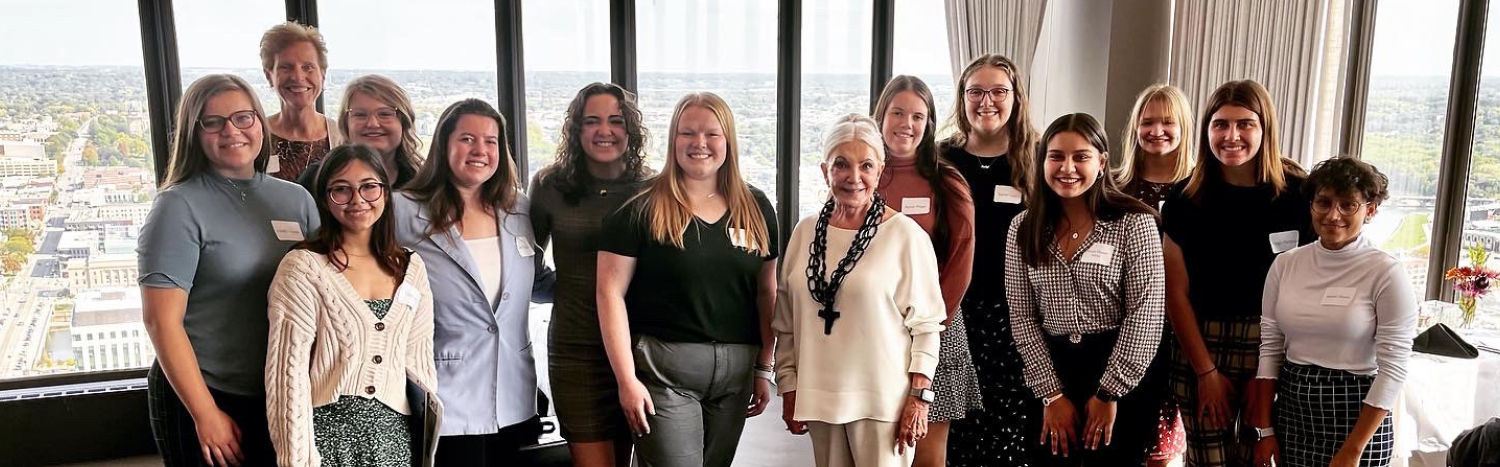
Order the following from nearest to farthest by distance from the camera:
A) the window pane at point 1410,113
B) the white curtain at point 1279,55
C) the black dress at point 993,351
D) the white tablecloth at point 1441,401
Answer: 1. the black dress at point 993,351
2. the white tablecloth at point 1441,401
3. the window pane at point 1410,113
4. the white curtain at point 1279,55

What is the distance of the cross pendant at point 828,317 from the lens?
2.24m

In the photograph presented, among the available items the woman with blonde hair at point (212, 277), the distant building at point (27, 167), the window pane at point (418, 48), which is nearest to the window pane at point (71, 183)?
the distant building at point (27, 167)

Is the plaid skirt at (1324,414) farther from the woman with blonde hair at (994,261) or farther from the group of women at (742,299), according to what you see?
the woman with blonde hair at (994,261)

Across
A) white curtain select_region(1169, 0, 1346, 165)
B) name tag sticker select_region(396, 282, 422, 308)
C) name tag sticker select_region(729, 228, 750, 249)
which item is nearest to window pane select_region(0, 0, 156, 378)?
name tag sticker select_region(396, 282, 422, 308)

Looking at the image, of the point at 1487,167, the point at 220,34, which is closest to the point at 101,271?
the point at 220,34

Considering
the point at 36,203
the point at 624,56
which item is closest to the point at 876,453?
the point at 624,56

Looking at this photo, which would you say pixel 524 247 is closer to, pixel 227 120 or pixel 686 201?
pixel 686 201

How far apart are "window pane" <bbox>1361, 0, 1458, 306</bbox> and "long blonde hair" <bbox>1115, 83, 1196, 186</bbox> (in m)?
2.35

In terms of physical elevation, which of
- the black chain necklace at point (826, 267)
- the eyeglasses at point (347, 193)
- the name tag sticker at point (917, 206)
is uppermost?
the eyeglasses at point (347, 193)

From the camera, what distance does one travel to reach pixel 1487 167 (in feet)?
13.6

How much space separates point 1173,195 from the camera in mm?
2617

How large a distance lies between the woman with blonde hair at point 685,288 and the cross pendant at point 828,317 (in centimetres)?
22

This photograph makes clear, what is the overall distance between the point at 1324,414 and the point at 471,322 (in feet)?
7.20

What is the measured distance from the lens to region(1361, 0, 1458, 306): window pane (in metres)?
4.29
